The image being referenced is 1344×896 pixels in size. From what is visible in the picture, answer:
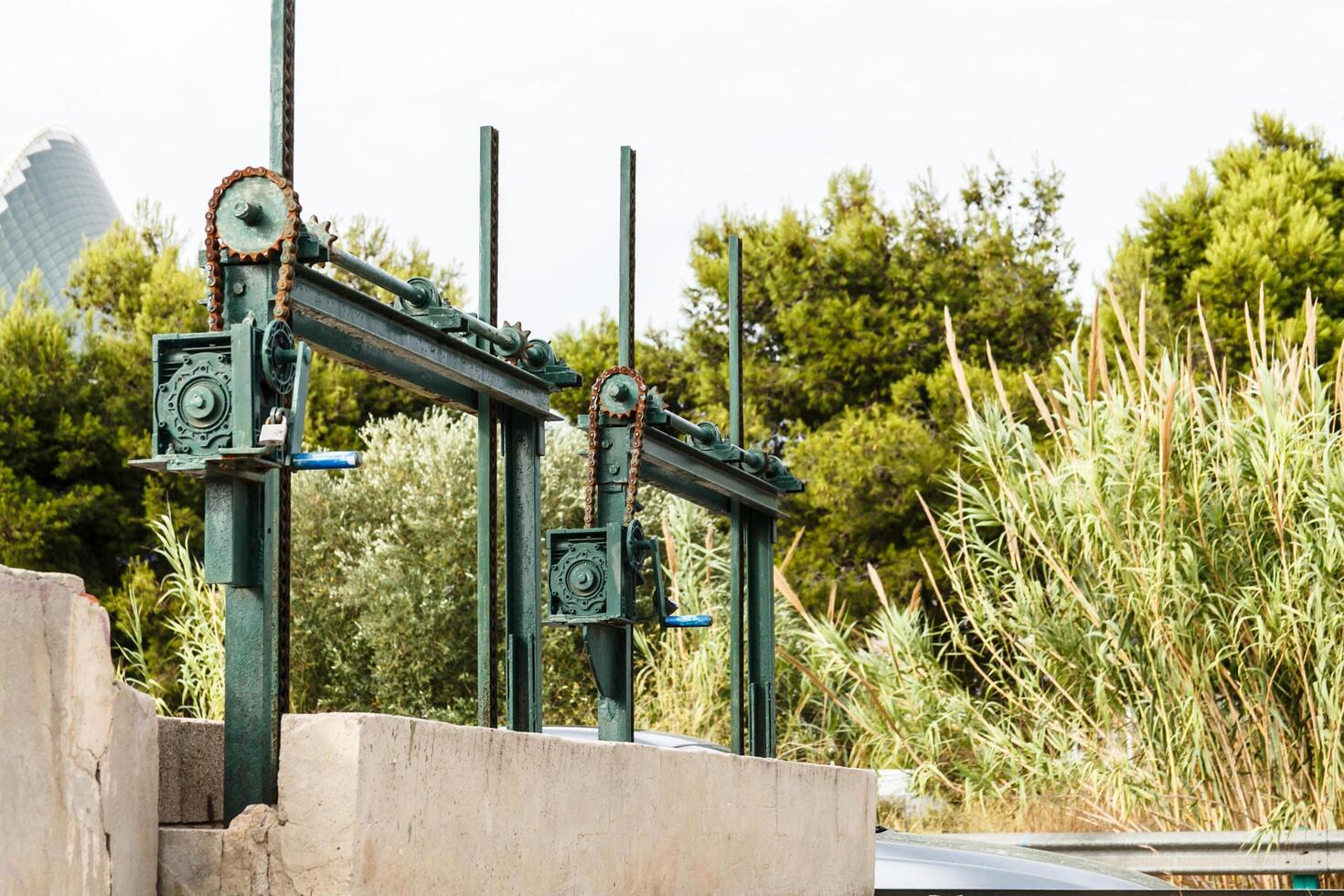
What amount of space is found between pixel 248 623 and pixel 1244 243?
19.4 meters

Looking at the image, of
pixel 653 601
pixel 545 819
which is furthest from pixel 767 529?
pixel 545 819

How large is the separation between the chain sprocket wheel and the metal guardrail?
22.0ft

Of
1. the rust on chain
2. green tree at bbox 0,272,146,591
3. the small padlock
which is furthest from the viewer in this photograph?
green tree at bbox 0,272,146,591

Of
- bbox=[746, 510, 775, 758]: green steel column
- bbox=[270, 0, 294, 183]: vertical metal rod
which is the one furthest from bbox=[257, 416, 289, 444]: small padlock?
bbox=[746, 510, 775, 758]: green steel column

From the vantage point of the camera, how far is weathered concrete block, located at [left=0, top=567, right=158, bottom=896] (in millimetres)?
2871

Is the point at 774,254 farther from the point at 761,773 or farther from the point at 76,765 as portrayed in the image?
the point at 76,765

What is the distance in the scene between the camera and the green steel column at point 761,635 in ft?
29.2

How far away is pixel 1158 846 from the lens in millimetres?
9906

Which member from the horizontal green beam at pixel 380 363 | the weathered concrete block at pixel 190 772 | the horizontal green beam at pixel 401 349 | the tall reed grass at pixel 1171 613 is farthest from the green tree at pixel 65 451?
the weathered concrete block at pixel 190 772

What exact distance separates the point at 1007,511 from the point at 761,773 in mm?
5631

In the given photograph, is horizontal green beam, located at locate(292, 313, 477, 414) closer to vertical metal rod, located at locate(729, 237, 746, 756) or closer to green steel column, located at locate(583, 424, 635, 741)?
green steel column, located at locate(583, 424, 635, 741)

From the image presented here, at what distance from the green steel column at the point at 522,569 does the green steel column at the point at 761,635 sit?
8.73ft

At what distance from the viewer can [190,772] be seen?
432 cm

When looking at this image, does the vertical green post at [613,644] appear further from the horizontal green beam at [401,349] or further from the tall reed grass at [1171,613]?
the tall reed grass at [1171,613]
